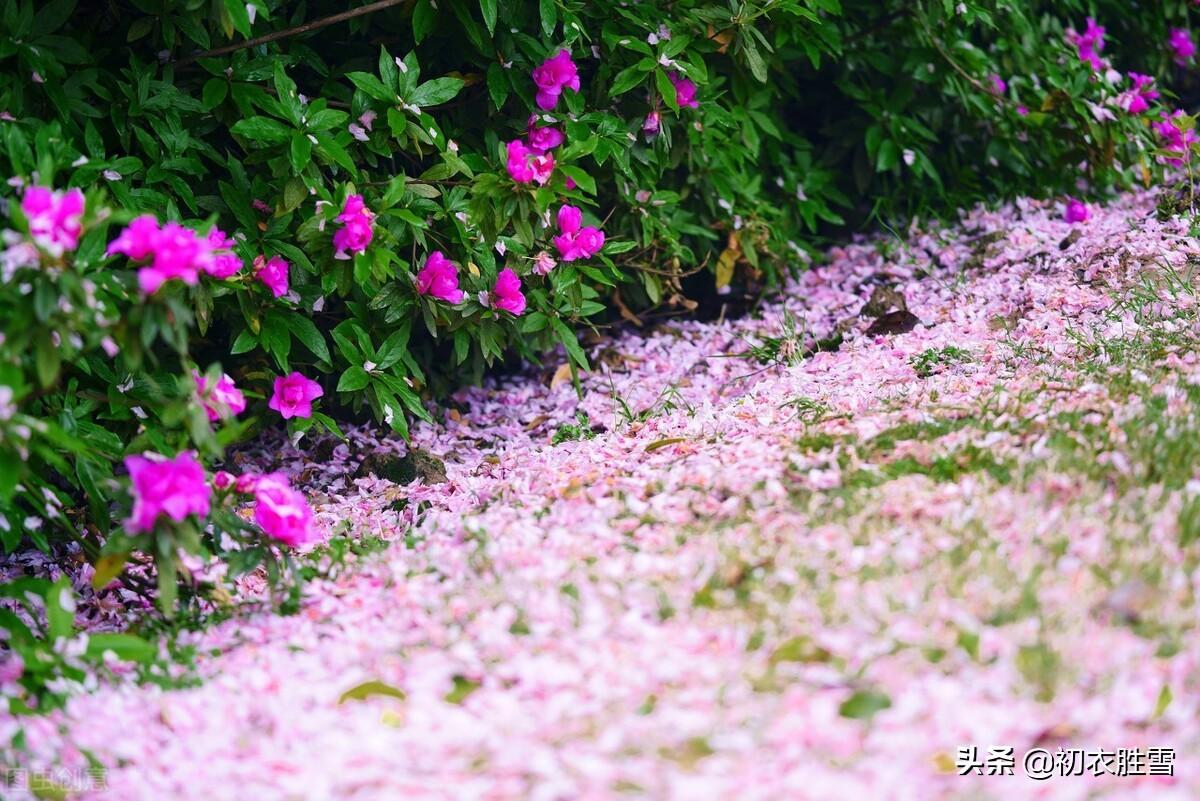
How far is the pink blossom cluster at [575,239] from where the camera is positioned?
12.0ft

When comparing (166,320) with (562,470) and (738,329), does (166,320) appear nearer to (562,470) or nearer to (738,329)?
(562,470)

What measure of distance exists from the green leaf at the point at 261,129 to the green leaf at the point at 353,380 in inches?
27.5

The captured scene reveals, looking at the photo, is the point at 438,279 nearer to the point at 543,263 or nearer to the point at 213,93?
the point at 543,263

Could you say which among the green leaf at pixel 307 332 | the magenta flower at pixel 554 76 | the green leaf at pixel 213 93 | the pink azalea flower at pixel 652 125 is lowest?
the green leaf at pixel 307 332

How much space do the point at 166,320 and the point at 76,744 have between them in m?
0.82

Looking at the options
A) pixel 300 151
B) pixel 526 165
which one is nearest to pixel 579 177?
pixel 526 165

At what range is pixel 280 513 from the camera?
2.55 m

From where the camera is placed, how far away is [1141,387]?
2.92m

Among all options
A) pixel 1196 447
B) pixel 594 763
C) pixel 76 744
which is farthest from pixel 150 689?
pixel 1196 447

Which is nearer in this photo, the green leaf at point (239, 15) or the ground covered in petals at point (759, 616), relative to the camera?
the ground covered in petals at point (759, 616)

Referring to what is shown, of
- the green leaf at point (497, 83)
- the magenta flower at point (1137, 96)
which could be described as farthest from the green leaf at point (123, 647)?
the magenta flower at point (1137, 96)

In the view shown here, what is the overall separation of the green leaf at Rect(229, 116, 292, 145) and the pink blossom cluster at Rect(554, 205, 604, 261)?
0.96m

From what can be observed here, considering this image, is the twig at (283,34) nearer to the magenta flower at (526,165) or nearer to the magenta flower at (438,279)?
the magenta flower at (526,165)

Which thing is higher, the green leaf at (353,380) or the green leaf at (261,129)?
the green leaf at (261,129)
